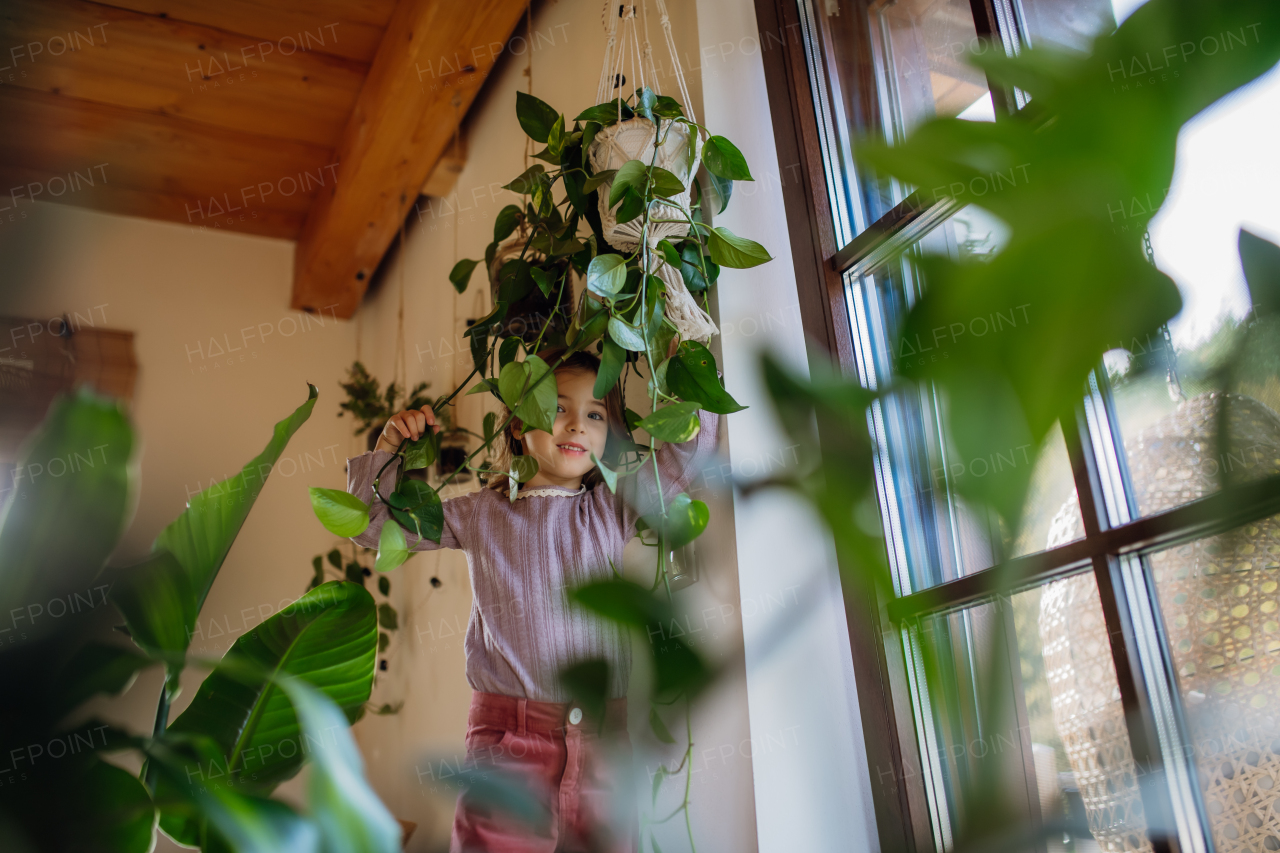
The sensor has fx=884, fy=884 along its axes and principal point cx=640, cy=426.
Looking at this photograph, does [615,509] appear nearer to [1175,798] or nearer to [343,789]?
[1175,798]

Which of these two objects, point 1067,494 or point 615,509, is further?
point 615,509

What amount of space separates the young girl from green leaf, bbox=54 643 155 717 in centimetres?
77

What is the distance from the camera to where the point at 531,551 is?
4.01 ft

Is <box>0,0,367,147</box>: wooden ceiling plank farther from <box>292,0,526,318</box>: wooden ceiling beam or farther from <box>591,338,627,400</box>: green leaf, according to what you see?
<box>591,338,627,400</box>: green leaf

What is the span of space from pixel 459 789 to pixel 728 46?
1418mm

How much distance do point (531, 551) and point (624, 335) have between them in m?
0.35

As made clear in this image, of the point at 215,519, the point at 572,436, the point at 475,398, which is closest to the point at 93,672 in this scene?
the point at 215,519

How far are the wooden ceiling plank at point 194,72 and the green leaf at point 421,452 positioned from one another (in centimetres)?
180

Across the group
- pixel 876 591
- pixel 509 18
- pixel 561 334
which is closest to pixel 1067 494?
pixel 561 334

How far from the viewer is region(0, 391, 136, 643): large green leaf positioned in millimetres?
298

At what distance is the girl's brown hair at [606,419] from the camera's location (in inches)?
50.4

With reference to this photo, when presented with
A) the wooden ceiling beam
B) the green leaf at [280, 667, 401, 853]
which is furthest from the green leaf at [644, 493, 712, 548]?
the wooden ceiling beam

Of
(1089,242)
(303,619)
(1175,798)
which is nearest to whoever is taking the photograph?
(1089,242)

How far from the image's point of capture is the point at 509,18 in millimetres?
2104
